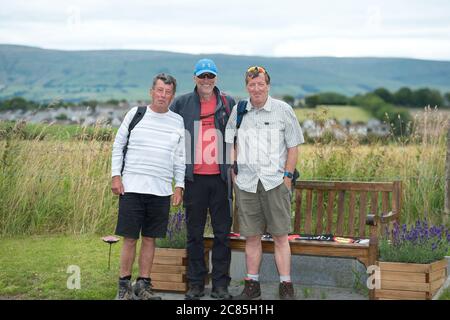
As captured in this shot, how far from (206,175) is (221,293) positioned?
3.18 feet

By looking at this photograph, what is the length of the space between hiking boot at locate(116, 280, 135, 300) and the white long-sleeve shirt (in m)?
0.76

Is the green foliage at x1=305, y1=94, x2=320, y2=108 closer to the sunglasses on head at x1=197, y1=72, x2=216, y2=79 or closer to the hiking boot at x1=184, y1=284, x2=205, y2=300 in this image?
the sunglasses on head at x1=197, y1=72, x2=216, y2=79

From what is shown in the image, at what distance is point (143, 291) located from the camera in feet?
20.2

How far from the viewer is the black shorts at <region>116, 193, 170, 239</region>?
5977 mm

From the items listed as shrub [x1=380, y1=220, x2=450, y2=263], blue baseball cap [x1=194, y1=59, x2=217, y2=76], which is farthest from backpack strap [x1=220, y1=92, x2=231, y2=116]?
shrub [x1=380, y1=220, x2=450, y2=263]

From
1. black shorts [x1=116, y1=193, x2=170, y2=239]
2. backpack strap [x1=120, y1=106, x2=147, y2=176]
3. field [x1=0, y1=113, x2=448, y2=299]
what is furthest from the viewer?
field [x1=0, y1=113, x2=448, y2=299]

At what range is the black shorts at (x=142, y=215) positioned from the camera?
5.98 meters

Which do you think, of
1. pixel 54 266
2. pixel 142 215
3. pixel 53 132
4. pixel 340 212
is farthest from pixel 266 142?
pixel 53 132

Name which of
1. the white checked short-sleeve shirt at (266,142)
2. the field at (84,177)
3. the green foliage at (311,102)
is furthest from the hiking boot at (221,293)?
the green foliage at (311,102)

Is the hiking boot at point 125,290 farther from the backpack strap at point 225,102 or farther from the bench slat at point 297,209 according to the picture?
the bench slat at point 297,209

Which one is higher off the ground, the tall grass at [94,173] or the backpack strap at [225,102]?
the backpack strap at [225,102]

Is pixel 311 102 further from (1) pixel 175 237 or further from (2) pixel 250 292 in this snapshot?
(2) pixel 250 292

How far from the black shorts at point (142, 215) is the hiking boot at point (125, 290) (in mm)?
394

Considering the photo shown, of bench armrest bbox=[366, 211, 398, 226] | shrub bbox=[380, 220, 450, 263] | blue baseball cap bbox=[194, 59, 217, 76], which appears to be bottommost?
shrub bbox=[380, 220, 450, 263]
